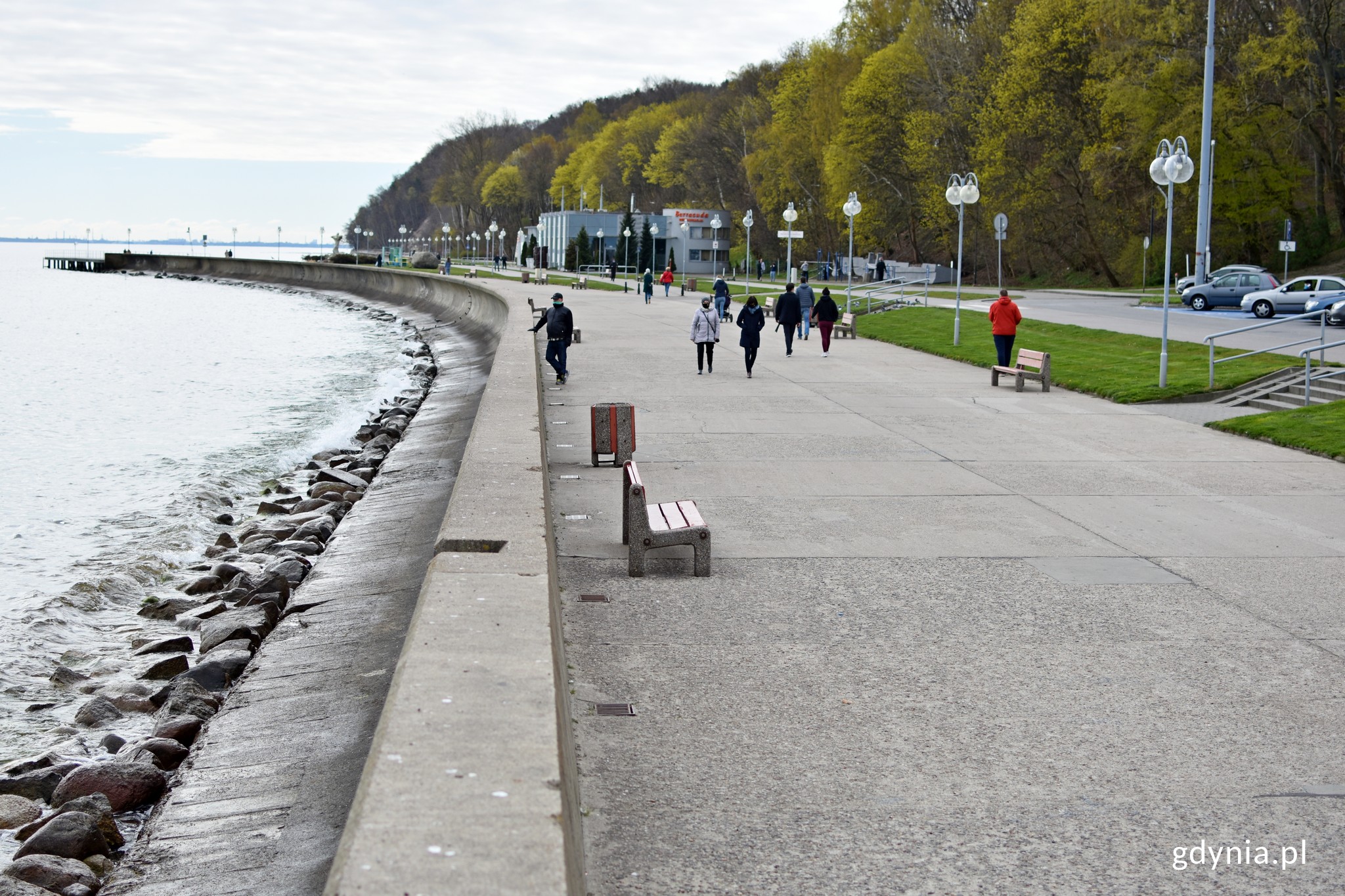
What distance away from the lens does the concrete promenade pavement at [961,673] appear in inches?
197

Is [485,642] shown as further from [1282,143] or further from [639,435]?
[1282,143]

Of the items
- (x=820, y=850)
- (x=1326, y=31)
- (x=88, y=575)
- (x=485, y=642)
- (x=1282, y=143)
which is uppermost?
(x=1326, y=31)

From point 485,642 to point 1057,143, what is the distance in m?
63.0

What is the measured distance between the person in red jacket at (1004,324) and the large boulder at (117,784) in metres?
18.9

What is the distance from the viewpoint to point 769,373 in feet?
82.7

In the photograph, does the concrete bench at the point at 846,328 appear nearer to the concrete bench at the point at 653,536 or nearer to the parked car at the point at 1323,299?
the parked car at the point at 1323,299

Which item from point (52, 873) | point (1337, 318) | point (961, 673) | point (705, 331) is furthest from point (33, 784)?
point (1337, 318)

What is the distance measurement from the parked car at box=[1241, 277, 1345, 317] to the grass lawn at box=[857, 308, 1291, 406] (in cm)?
795

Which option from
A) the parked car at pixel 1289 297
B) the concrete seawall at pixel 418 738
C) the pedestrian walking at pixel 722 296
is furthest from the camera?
the pedestrian walking at pixel 722 296

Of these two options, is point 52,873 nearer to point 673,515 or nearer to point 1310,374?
point 673,515

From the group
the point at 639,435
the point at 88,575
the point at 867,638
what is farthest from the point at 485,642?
the point at 639,435

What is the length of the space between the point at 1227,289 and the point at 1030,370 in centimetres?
2286

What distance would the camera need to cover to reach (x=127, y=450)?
24000 mm

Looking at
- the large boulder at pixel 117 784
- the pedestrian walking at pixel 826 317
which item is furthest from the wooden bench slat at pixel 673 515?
the pedestrian walking at pixel 826 317
